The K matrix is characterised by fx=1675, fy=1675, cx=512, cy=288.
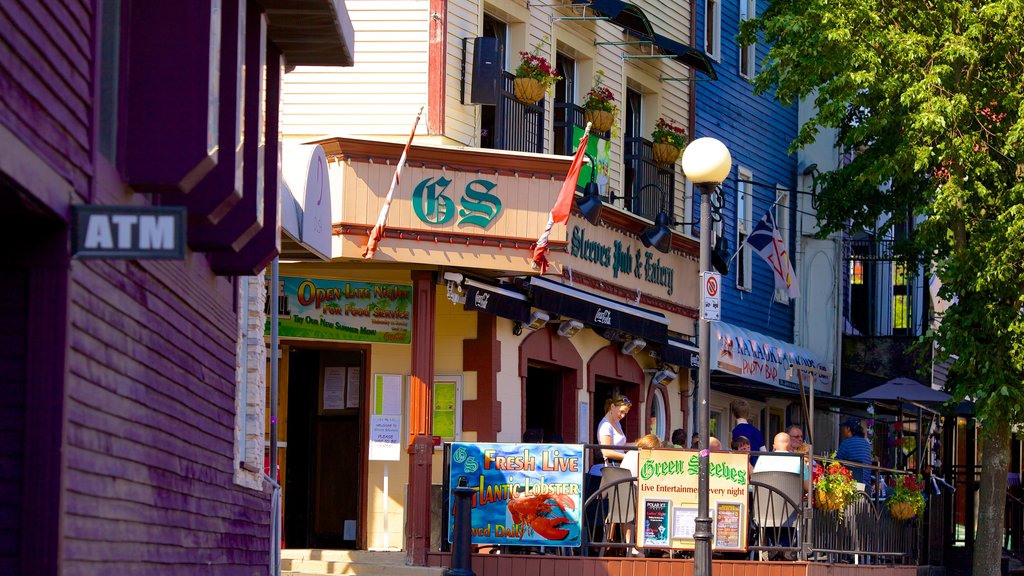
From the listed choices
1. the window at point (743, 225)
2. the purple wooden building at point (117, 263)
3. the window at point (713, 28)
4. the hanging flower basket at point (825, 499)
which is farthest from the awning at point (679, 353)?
the purple wooden building at point (117, 263)

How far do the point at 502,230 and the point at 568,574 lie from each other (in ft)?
13.8

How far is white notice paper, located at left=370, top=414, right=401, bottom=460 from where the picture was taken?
731 inches

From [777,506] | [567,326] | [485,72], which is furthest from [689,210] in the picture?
[777,506]

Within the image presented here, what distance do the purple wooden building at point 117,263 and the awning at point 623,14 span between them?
10822 millimetres

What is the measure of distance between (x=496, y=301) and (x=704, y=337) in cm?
507

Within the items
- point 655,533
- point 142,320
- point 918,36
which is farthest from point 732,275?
point 142,320

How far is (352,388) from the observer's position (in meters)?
19.3

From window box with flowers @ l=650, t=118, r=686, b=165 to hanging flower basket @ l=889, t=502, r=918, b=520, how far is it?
6.82m

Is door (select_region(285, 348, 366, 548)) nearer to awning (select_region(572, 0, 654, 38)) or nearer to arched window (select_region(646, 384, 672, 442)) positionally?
awning (select_region(572, 0, 654, 38))

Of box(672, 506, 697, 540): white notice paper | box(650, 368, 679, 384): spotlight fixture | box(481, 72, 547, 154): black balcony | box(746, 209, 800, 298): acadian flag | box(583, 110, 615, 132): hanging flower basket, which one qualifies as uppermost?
box(583, 110, 615, 132): hanging flower basket

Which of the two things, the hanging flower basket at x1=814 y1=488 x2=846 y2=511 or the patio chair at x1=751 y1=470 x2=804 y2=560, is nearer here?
the patio chair at x1=751 y1=470 x2=804 y2=560

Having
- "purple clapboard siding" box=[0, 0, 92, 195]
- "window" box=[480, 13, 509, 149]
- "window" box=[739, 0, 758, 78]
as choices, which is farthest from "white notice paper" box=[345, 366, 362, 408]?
"window" box=[739, 0, 758, 78]

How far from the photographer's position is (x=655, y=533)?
16469mm

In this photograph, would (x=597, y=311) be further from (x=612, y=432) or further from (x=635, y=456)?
(x=635, y=456)
